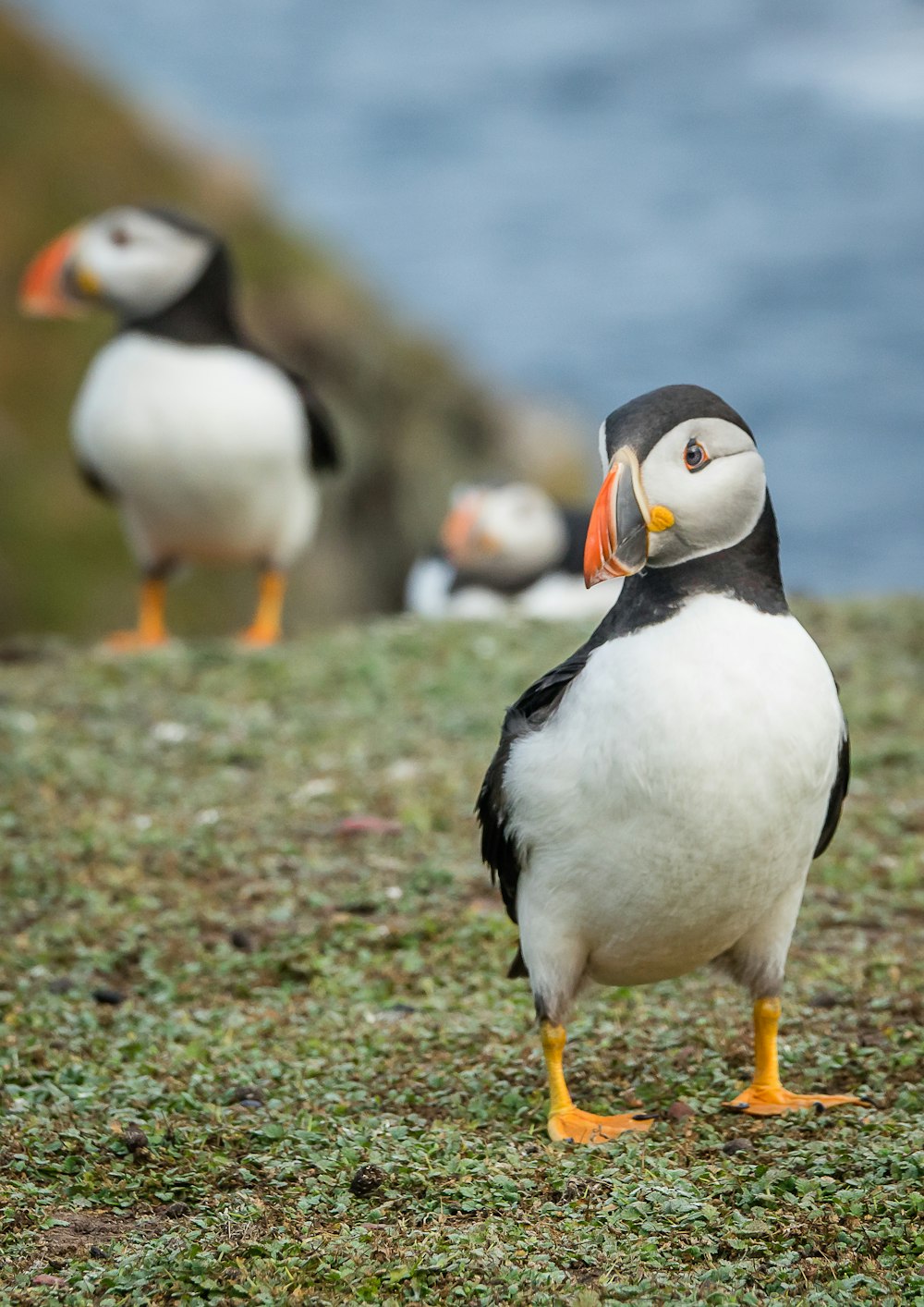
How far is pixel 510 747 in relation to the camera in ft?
12.7

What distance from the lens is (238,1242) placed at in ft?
10.8

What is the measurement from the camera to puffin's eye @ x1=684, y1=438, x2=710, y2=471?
11.6 feet

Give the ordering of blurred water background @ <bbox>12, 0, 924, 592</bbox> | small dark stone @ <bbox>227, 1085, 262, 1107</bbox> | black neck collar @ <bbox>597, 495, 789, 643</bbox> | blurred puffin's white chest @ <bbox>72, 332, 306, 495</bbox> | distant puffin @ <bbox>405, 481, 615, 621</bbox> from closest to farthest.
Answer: black neck collar @ <bbox>597, 495, 789, 643</bbox> → small dark stone @ <bbox>227, 1085, 262, 1107</bbox> → blurred puffin's white chest @ <bbox>72, 332, 306, 495</bbox> → distant puffin @ <bbox>405, 481, 615, 621</bbox> → blurred water background @ <bbox>12, 0, 924, 592</bbox>

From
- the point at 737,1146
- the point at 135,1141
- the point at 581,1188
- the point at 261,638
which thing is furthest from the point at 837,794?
the point at 261,638

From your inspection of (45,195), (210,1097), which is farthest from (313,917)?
(45,195)

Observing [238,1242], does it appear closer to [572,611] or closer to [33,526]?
[572,611]

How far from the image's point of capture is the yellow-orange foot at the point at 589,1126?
12.3ft

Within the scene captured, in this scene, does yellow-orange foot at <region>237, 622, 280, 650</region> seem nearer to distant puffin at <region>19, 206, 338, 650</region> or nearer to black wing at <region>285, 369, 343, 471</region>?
distant puffin at <region>19, 206, 338, 650</region>

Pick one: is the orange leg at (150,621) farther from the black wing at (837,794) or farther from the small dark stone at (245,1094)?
the black wing at (837,794)

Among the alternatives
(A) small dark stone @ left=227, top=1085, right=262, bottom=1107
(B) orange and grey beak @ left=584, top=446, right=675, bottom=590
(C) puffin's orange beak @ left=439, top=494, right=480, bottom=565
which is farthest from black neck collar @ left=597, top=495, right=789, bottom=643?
(C) puffin's orange beak @ left=439, top=494, right=480, bottom=565

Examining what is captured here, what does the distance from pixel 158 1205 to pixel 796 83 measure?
160 feet

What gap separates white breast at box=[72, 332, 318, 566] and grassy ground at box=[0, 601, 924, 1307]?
5.60 ft

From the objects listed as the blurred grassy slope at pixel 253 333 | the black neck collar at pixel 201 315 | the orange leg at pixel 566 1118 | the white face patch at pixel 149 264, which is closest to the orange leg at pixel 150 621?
the black neck collar at pixel 201 315

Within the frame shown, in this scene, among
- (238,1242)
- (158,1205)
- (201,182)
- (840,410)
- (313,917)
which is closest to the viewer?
(238,1242)
